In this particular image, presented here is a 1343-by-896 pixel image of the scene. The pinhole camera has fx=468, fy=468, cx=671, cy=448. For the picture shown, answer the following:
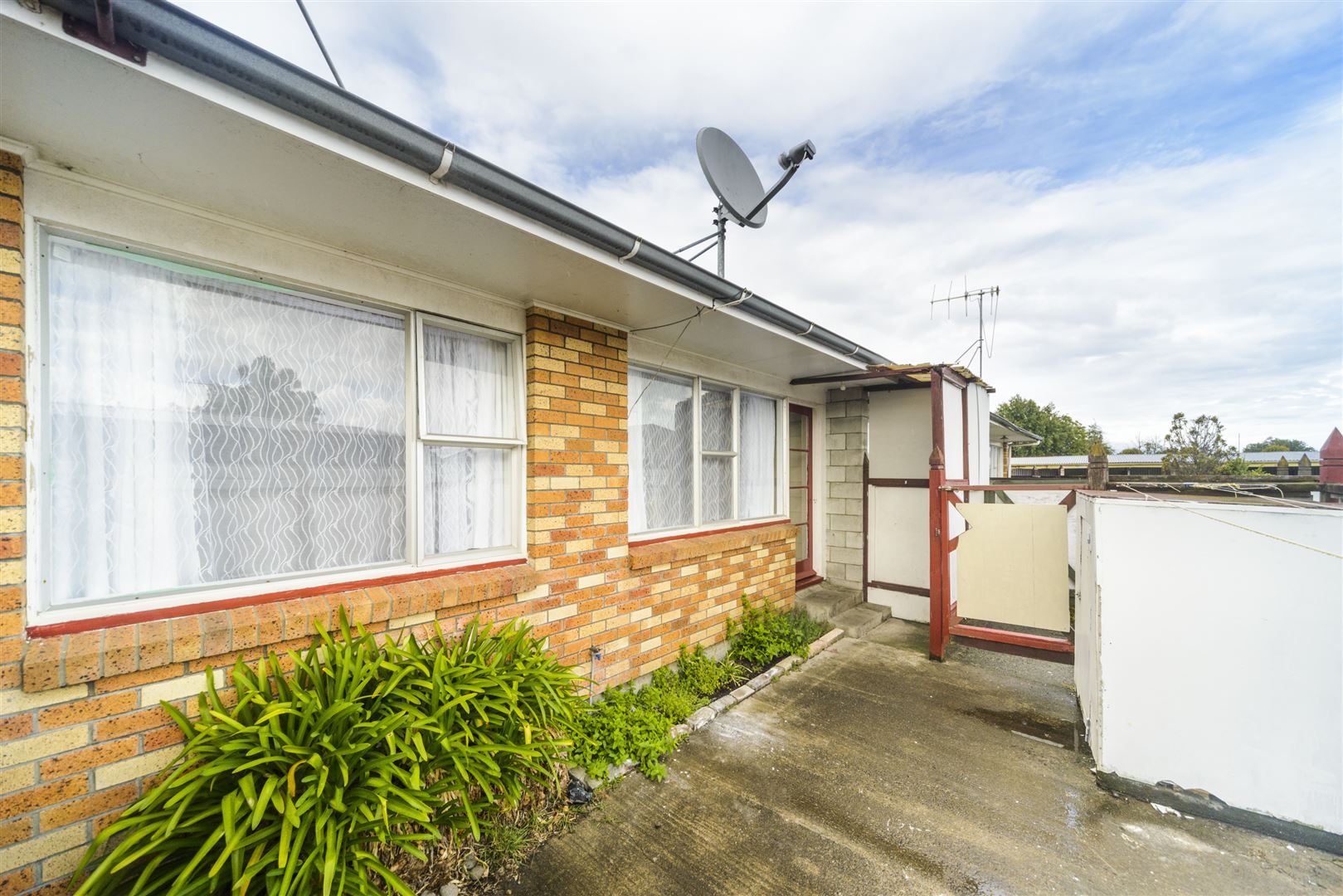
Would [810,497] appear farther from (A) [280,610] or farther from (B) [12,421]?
(B) [12,421]

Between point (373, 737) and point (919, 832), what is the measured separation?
2.67 m

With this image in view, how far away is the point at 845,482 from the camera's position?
613cm

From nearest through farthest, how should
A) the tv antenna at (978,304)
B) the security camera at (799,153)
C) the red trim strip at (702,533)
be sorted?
the security camera at (799,153)
the red trim strip at (702,533)
the tv antenna at (978,304)

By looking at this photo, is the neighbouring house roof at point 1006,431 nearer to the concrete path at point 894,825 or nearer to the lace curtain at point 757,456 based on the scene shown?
the lace curtain at point 757,456

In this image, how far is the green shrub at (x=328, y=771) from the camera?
1.54 metres

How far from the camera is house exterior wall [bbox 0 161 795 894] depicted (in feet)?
5.15

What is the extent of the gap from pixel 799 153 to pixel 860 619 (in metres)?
4.77

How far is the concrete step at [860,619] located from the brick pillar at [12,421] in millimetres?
5681

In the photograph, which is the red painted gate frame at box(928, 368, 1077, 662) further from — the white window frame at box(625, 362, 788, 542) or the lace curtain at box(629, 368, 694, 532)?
the lace curtain at box(629, 368, 694, 532)

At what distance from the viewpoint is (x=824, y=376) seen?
5398mm

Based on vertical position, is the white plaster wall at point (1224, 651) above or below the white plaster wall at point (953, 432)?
below

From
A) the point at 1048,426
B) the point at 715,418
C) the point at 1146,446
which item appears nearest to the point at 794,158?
the point at 715,418

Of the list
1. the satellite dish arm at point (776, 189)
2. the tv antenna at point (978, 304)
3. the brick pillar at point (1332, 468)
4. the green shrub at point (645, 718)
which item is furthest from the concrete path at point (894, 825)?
the tv antenna at point (978, 304)

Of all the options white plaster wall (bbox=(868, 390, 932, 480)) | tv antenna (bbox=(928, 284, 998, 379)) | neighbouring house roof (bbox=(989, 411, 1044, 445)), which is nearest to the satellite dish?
white plaster wall (bbox=(868, 390, 932, 480))
